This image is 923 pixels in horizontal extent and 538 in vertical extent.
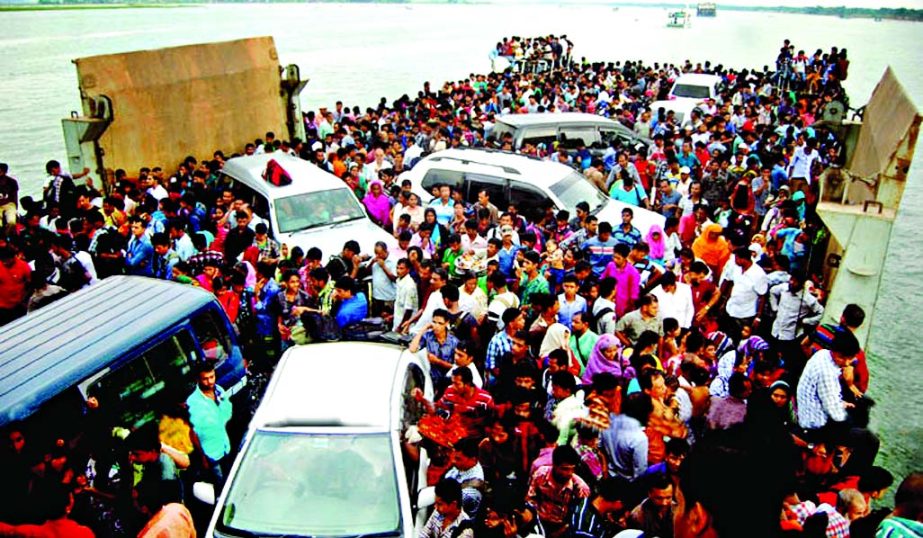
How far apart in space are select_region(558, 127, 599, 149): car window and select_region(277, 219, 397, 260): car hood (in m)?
5.47

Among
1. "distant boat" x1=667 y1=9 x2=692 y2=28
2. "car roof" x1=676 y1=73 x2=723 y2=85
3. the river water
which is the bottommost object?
the river water

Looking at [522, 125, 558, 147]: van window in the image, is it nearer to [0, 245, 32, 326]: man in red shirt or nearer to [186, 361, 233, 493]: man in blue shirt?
[0, 245, 32, 326]: man in red shirt

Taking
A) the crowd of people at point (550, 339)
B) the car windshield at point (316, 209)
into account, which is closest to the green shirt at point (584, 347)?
the crowd of people at point (550, 339)

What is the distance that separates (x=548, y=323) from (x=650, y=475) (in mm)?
2103

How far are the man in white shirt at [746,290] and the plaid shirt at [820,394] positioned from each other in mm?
1922

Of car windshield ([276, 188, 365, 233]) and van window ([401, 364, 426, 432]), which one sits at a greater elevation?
car windshield ([276, 188, 365, 233])

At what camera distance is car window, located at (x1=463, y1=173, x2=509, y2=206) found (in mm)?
10055

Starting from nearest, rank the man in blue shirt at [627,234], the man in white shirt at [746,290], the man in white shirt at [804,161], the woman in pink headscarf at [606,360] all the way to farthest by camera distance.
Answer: the woman in pink headscarf at [606,360] < the man in white shirt at [746,290] < the man in blue shirt at [627,234] < the man in white shirt at [804,161]

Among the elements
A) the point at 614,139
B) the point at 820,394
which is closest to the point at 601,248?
the point at 820,394

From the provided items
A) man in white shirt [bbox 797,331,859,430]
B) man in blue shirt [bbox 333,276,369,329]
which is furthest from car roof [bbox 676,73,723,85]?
man in white shirt [bbox 797,331,859,430]

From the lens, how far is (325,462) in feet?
14.5

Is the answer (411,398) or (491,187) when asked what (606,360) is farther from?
(491,187)

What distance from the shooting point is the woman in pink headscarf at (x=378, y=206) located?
412 inches

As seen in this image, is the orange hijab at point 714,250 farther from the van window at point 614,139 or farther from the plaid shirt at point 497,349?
the van window at point 614,139
